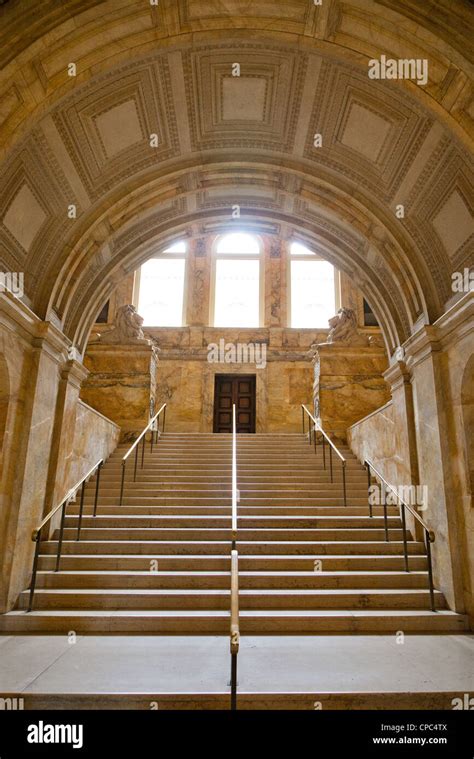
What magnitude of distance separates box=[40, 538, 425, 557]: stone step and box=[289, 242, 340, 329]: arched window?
11242 mm

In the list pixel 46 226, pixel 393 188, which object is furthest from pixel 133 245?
pixel 393 188

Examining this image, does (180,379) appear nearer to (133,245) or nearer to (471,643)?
(133,245)

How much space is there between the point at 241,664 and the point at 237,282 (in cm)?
1462

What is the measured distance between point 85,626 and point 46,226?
4676 mm

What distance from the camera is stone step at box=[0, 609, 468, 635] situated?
460 centimetres

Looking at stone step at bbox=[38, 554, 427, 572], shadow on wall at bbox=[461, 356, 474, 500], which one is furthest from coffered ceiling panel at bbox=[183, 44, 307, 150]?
stone step at bbox=[38, 554, 427, 572]

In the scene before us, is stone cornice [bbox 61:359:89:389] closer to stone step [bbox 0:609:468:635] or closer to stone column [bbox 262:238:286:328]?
stone step [bbox 0:609:468:635]

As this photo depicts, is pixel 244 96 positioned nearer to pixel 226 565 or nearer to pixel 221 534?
pixel 221 534

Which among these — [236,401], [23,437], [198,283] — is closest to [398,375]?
[23,437]

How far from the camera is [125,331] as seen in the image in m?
11.6

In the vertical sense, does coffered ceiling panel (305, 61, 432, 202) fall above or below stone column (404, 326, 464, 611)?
above

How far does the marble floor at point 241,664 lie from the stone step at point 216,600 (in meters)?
0.50

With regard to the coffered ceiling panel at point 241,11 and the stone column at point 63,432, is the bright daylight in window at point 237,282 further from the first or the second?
the coffered ceiling panel at point 241,11

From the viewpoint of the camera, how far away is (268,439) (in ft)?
35.2
